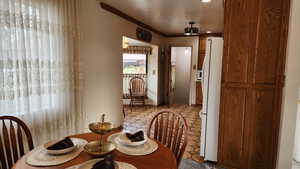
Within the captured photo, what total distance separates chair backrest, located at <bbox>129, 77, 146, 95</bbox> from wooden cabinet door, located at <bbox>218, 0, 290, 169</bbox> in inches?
148

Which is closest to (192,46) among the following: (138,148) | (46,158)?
(138,148)

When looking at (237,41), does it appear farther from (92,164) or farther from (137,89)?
(137,89)

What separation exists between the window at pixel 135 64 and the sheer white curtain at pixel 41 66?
147 inches

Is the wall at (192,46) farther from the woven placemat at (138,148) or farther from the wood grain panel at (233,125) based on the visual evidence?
the woven placemat at (138,148)

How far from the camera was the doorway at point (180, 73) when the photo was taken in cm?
745

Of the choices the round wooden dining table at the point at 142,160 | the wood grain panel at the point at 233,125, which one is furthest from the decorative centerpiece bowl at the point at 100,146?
the wood grain panel at the point at 233,125

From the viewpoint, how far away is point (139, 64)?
627 centimetres

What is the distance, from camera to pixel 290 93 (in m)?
1.95

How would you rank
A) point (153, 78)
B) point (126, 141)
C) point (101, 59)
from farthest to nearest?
point (153, 78)
point (101, 59)
point (126, 141)

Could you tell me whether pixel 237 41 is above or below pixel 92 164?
above

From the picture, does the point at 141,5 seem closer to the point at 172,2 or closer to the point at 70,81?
the point at 172,2

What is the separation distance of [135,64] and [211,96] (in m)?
4.01

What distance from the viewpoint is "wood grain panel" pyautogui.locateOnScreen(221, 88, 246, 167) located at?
7.52 ft

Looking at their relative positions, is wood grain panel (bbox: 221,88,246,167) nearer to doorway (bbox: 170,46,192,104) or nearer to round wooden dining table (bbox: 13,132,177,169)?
round wooden dining table (bbox: 13,132,177,169)
